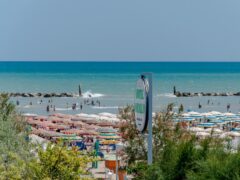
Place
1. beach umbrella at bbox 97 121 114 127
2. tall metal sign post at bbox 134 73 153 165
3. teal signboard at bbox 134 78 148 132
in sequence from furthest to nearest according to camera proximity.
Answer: beach umbrella at bbox 97 121 114 127 → teal signboard at bbox 134 78 148 132 → tall metal sign post at bbox 134 73 153 165

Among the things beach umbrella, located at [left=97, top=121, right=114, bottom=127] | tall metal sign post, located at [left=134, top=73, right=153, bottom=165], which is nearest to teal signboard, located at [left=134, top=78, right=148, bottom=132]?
tall metal sign post, located at [left=134, top=73, right=153, bottom=165]

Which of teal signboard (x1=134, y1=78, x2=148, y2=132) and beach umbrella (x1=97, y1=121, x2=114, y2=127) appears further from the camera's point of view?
beach umbrella (x1=97, y1=121, x2=114, y2=127)

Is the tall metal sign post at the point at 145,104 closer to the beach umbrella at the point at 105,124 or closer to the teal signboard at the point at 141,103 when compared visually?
the teal signboard at the point at 141,103

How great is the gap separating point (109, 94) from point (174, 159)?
76.8 m

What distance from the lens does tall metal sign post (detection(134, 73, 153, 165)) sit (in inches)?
404

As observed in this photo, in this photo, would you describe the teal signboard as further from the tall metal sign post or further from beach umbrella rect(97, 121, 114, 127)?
beach umbrella rect(97, 121, 114, 127)

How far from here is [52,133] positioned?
32.9 meters

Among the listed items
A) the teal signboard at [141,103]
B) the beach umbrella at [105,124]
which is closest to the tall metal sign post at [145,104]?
the teal signboard at [141,103]

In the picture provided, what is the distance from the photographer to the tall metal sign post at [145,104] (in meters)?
10.3

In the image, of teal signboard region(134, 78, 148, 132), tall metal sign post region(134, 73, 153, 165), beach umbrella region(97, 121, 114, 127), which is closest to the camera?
tall metal sign post region(134, 73, 153, 165)

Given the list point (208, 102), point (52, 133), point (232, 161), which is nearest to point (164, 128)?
point (232, 161)

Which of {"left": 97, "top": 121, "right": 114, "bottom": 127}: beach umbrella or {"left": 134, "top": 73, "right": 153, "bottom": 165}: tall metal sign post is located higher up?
{"left": 134, "top": 73, "right": 153, "bottom": 165}: tall metal sign post

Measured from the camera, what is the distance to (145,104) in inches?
406

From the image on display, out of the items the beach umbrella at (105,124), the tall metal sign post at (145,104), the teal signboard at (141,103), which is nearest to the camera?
the tall metal sign post at (145,104)
